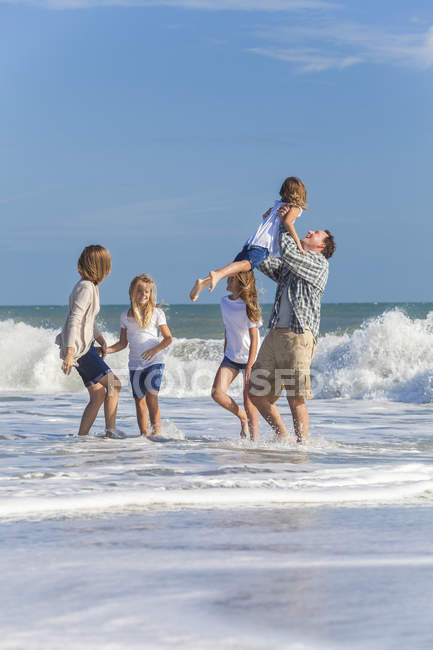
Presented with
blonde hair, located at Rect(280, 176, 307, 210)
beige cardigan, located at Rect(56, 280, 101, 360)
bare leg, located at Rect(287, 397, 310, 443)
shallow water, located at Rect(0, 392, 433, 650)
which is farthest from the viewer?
beige cardigan, located at Rect(56, 280, 101, 360)

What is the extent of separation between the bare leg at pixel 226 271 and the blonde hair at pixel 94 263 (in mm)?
1520

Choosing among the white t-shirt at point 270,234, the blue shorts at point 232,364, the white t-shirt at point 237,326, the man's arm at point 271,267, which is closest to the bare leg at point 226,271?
the white t-shirt at point 270,234

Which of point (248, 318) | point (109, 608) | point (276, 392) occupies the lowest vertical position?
point (109, 608)

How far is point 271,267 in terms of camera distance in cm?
598

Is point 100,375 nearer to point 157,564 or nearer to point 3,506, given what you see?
point 3,506

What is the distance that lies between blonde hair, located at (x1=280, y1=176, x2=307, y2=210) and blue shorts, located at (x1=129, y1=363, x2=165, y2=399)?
1.93 m

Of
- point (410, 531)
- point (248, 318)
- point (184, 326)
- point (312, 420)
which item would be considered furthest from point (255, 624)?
point (184, 326)

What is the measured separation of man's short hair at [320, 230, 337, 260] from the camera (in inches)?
244

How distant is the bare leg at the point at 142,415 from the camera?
712 cm

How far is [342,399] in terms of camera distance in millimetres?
13164

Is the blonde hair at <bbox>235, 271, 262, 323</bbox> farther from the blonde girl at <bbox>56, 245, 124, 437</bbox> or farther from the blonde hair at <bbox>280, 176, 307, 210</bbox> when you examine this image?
the blonde girl at <bbox>56, 245, 124, 437</bbox>

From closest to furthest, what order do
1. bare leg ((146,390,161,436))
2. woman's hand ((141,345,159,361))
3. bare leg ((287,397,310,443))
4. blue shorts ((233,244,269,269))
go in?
blue shorts ((233,244,269,269)) → bare leg ((287,397,310,443)) → woman's hand ((141,345,159,361)) → bare leg ((146,390,161,436))

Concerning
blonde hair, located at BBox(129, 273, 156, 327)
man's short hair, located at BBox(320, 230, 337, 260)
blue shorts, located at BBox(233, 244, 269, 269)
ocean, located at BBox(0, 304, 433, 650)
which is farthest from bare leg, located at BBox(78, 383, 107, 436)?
man's short hair, located at BBox(320, 230, 337, 260)

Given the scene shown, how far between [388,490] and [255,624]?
251 cm
